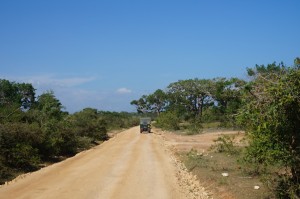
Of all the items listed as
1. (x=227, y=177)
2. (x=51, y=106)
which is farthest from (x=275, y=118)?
(x=51, y=106)

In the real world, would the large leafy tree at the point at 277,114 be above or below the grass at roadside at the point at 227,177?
above

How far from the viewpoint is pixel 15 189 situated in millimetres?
14750

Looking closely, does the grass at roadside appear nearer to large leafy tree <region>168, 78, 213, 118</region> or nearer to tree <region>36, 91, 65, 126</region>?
tree <region>36, 91, 65, 126</region>

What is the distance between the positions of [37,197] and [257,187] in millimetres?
7145

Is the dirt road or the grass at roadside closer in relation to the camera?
the grass at roadside

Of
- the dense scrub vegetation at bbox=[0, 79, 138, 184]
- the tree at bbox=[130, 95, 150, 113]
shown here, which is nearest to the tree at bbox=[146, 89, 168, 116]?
the tree at bbox=[130, 95, 150, 113]

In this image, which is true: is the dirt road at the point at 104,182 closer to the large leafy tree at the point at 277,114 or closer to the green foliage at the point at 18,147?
the green foliage at the point at 18,147

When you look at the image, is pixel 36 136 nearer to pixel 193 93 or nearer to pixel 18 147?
pixel 18 147

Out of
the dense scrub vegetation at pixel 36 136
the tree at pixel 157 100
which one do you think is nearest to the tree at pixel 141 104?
the tree at pixel 157 100

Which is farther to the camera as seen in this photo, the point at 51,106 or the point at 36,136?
the point at 51,106

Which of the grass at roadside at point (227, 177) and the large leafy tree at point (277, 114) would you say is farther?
the grass at roadside at point (227, 177)

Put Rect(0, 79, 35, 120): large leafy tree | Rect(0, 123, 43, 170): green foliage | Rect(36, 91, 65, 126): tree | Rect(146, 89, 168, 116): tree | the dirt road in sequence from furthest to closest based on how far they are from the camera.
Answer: Rect(146, 89, 168, 116): tree → Rect(0, 79, 35, 120): large leafy tree → Rect(36, 91, 65, 126): tree → Rect(0, 123, 43, 170): green foliage → the dirt road

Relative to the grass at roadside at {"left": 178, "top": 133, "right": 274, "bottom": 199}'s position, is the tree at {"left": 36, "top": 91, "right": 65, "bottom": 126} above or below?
above

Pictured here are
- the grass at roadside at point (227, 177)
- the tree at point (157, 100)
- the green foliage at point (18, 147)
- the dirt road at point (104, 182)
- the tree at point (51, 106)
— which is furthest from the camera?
the tree at point (157, 100)
